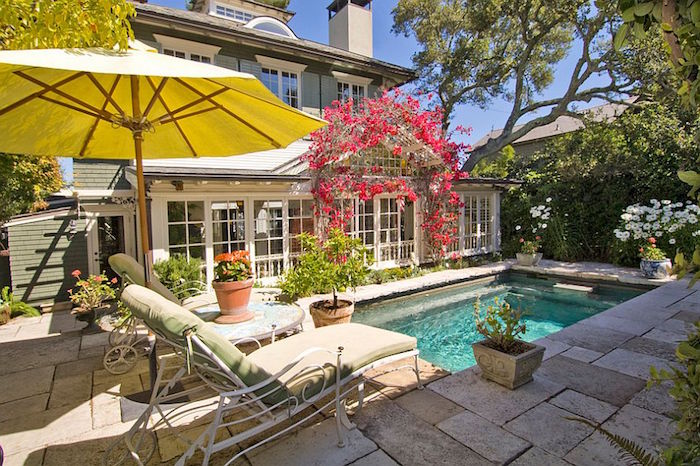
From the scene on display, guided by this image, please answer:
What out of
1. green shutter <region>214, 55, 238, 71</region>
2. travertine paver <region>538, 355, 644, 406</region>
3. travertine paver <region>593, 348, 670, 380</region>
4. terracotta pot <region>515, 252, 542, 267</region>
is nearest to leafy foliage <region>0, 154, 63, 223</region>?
green shutter <region>214, 55, 238, 71</region>

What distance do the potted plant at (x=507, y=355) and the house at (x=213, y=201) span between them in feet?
18.3

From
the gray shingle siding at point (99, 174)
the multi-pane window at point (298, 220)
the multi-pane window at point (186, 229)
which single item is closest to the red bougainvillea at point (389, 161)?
the multi-pane window at point (298, 220)

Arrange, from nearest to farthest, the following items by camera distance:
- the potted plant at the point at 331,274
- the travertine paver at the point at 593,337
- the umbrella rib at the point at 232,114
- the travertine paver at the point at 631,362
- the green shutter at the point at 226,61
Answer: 1. the umbrella rib at the point at 232,114
2. the travertine paver at the point at 631,362
3. the travertine paver at the point at 593,337
4. the potted plant at the point at 331,274
5. the green shutter at the point at 226,61

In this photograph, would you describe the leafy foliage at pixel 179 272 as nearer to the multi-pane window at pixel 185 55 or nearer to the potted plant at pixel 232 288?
the potted plant at pixel 232 288

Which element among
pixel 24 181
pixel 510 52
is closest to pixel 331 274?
pixel 24 181

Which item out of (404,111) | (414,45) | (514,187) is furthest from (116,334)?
(414,45)

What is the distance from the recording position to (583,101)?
14.8 metres

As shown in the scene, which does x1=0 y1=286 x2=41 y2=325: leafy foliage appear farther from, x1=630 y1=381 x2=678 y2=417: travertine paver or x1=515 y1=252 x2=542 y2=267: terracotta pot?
x1=515 y1=252 x2=542 y2=267: terracotta pot

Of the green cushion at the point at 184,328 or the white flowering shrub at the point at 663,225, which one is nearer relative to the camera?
the green cushion at the point at 184,328

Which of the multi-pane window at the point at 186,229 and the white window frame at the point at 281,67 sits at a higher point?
the white window frame at the point at 281,67

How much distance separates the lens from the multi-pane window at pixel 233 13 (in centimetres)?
1345

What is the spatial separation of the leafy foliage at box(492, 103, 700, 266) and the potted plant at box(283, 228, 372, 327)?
8.39 meters

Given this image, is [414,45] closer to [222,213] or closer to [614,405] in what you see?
[222,213]

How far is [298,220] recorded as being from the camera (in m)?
9.03
